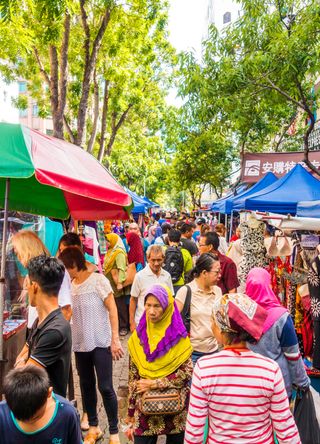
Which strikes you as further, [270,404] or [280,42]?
[280,42]

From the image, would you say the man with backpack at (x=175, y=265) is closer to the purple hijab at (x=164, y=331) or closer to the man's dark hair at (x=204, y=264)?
the man's dark hair at (x=204, y=264)

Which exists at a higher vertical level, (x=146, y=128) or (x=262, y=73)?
(x=146, y=128)

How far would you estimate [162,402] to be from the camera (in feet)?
10.8

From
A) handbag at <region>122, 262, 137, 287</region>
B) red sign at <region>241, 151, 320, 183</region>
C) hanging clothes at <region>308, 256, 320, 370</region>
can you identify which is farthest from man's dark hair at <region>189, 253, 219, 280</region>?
red sign at <region>241, 151, 320, 183</region>

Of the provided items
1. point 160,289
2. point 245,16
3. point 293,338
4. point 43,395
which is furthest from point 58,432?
point 245,16

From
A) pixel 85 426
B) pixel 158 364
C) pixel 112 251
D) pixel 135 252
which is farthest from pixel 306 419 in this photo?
pixel 135 252

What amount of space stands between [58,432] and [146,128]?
27919 mm

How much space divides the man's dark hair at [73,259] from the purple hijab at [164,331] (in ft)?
3.29

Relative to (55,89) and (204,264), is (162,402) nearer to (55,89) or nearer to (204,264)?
(204,264)

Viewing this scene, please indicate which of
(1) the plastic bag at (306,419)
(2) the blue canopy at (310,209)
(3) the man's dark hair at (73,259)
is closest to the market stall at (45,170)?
(3) the man's dark hair at (73,259)

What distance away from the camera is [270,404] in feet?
7.91

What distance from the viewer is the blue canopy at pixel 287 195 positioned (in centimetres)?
776

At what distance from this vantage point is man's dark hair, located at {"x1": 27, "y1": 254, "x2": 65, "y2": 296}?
301cm

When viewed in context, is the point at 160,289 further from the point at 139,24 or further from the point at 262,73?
the point at 139,24
